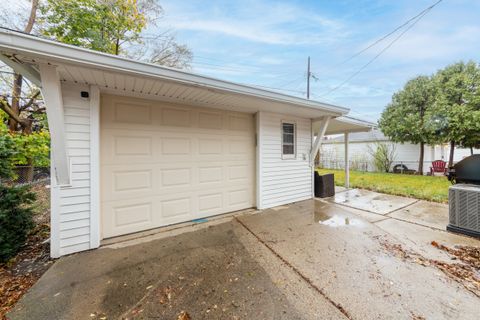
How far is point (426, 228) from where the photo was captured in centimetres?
341

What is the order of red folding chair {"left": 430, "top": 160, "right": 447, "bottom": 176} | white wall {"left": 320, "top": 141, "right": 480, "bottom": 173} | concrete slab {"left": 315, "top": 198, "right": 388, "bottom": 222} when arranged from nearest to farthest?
concrete slab {"left": 315, "top": 198, "right": 388, "bottom": 222}
red folding chair {"left": 430, "top": 160, "right": 447, "bottom": 176}
white wall {"left": 320, "top": 141, "right": 480, "bottom": 173}

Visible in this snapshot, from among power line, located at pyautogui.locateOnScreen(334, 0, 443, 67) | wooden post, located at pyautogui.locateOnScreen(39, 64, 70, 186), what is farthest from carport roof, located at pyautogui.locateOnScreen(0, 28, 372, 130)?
power line, located at pyautogui.locateOnScreen(334, 0, 443, 67)

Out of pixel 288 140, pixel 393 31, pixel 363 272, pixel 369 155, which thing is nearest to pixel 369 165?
pixel 369 155

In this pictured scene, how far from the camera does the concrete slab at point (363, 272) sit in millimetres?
1678

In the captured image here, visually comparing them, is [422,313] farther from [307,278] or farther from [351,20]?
[351,20]

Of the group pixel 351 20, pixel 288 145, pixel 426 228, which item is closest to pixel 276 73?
pixel 351 20

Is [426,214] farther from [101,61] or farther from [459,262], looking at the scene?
[101,61]

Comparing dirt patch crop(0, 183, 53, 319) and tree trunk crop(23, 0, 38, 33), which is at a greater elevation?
tree trunk crop(23, 0, 38, 33)

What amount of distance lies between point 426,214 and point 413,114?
9691mm

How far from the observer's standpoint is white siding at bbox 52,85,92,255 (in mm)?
2578

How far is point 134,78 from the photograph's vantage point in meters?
2.55

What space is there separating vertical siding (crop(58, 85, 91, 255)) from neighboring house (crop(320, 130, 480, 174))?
15.8 m

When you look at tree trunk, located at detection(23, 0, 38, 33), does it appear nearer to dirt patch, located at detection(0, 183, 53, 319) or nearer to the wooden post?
dirt patch, located at detection(0, 183, 53, 319)

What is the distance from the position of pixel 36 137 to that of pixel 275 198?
580 centimetres
